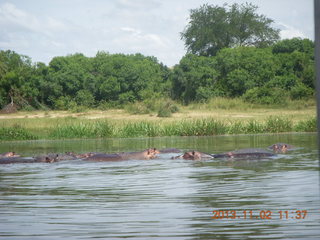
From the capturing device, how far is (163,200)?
6180 mm

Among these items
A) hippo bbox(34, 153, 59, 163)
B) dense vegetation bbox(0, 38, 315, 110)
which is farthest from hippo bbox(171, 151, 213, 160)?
dense vegetation bbox(0, 38, 315, 110)

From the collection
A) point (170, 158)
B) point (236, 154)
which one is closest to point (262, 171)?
point (236, 154)

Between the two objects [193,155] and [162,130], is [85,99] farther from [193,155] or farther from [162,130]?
[193,155]

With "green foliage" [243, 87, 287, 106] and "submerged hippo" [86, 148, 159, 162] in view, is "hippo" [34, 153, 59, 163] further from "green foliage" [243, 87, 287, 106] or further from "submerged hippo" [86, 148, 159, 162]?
"green foliage" [243, 87, 287, 106]

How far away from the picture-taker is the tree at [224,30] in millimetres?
49438

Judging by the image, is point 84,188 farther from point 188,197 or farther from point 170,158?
point 170,158

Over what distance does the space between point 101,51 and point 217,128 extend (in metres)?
28.8

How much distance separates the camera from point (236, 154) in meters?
11.1

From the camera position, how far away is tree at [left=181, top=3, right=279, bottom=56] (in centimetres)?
4944
